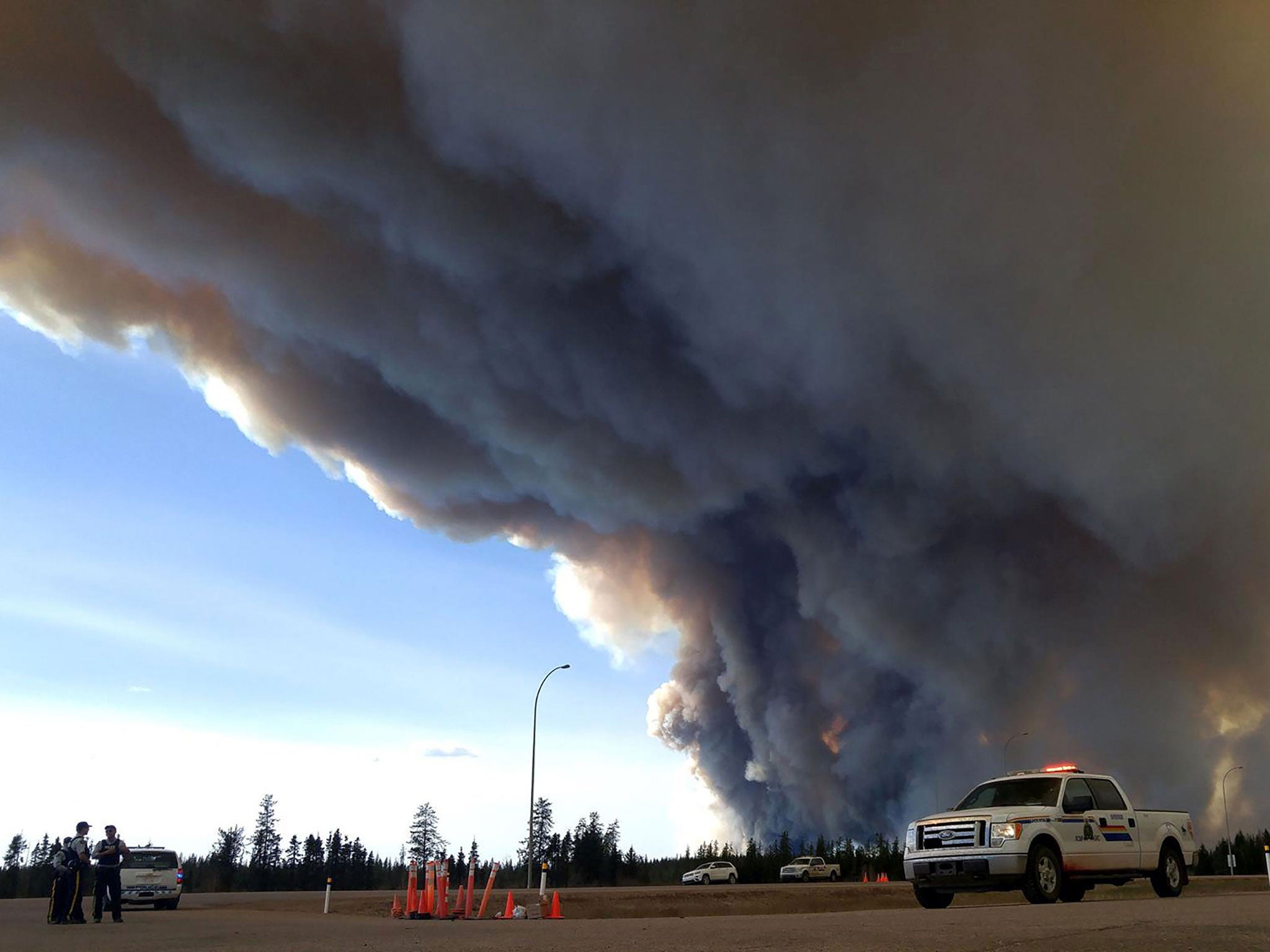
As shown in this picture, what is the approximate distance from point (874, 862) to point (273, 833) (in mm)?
71119

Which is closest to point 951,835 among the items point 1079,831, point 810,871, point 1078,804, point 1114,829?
point 1079,831

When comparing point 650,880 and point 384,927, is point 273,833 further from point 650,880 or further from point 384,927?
point 384,927

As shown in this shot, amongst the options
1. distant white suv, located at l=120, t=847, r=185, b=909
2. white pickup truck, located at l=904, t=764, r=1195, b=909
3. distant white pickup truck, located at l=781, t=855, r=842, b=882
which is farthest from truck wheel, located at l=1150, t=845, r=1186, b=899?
distant white pickup truck, located at l=781, t=855, r=842, b=882

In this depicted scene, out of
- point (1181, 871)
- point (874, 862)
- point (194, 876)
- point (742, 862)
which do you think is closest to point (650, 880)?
point (742, 862)

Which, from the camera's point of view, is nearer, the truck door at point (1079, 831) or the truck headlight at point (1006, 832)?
the truck headlight at point (1006, 832)

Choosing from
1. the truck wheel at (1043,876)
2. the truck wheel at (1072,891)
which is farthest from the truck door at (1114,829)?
the truck wheel at (1043,876)

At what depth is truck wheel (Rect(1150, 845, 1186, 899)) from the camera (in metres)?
15.7

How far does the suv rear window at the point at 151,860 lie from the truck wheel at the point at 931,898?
17.4m

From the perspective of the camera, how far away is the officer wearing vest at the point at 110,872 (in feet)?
55.4

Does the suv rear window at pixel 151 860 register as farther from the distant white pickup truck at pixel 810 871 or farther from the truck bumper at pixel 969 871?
the distant white pickup truck at pixel 810 871

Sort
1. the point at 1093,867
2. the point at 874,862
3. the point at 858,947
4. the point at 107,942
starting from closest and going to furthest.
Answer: the point at 858,947 → the point at 107,942 → the point at 1093,867 → the point at 874,862

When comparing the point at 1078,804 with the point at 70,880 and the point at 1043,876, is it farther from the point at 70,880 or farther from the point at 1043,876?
the point at 70,880

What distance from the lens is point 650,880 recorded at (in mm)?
57438

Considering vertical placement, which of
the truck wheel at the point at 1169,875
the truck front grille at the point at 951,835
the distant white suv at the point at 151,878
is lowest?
the distant white suv at the point at 151,878
